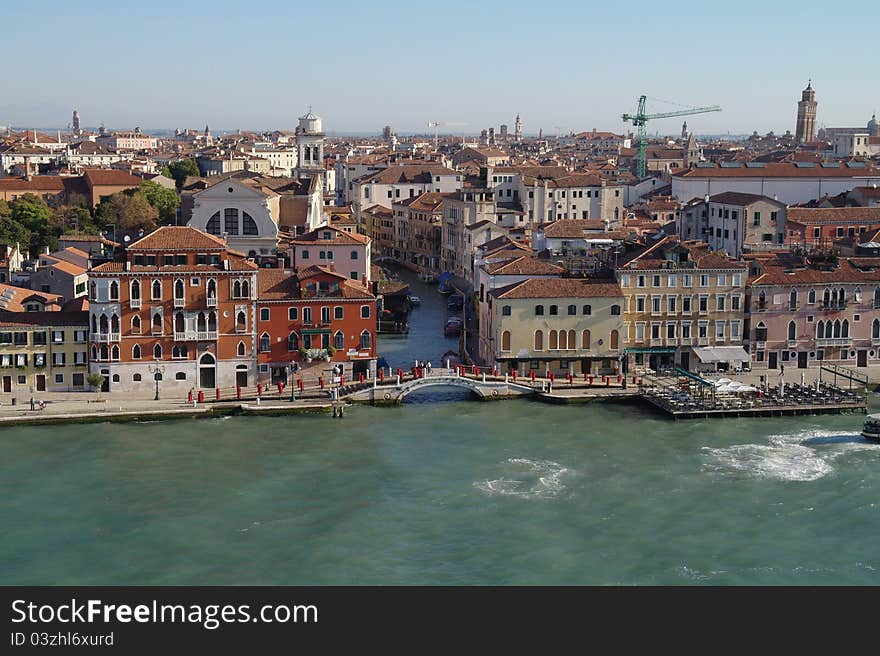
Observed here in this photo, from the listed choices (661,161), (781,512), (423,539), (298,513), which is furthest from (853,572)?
(661,161)

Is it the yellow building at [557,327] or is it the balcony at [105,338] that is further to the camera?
the yellow building at [557,327]

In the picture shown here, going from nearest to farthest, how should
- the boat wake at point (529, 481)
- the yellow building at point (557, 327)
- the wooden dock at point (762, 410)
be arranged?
the boat wake at point (529, 481) → the wooden dock at point (762, 410) → the yellow building at point (557, 327)

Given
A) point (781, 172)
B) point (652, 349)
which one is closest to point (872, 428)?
point (652, 349)

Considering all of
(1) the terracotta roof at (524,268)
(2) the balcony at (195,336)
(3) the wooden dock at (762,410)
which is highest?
(1) the terracotta roof at (524,268)

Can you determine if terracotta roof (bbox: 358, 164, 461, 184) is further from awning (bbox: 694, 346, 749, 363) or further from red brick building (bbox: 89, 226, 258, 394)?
red brick building (bbox: 89, 226, 258, 394)

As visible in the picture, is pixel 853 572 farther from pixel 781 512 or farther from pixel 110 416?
pixel 110 416

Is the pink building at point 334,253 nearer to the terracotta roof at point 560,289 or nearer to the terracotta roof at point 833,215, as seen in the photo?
the terracotta roof at point 560,289

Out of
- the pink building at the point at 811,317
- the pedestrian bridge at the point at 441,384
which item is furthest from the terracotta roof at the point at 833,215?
the pedestrian bridge at the point at 441,384
